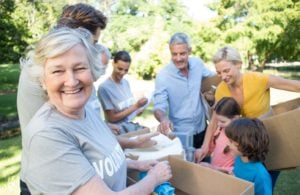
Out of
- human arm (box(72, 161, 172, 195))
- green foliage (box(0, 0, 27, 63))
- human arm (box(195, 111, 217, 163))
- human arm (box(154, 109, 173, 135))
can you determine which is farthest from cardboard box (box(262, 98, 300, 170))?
green foliage (box(0, 0, 27, 63))

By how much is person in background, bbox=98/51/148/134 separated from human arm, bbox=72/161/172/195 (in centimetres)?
160

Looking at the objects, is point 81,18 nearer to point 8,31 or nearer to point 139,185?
point 139,185

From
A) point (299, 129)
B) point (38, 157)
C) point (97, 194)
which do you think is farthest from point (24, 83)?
point (299, 129)

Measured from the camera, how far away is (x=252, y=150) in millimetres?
2012

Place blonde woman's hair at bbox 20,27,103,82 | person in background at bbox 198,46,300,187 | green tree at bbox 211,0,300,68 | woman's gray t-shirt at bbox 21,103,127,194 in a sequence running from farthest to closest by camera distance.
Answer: green tree at bbox 211,0,300,68
person in background at bbox 198,46,300,187
blonde woman's hair at bbox 20,27,103,82
woman's gray t-shirt at bbox 21,103,127,194

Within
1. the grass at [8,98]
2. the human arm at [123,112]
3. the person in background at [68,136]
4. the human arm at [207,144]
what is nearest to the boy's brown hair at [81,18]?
the person in background at [68,136]

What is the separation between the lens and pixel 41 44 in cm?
124

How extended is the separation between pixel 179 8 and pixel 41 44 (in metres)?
26.6

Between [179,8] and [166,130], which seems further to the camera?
[179,8]

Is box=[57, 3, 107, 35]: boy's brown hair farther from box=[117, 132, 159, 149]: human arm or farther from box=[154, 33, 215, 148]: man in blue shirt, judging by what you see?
box=[154, 33, 215, 148]: man in blue shirt

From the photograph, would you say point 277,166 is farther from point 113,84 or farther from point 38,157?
point 113,84

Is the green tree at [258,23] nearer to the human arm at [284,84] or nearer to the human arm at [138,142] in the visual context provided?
the human arm at [284,84]

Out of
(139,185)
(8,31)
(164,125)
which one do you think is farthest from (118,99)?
(8,31)

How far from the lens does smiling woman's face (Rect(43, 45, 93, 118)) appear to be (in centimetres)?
123
